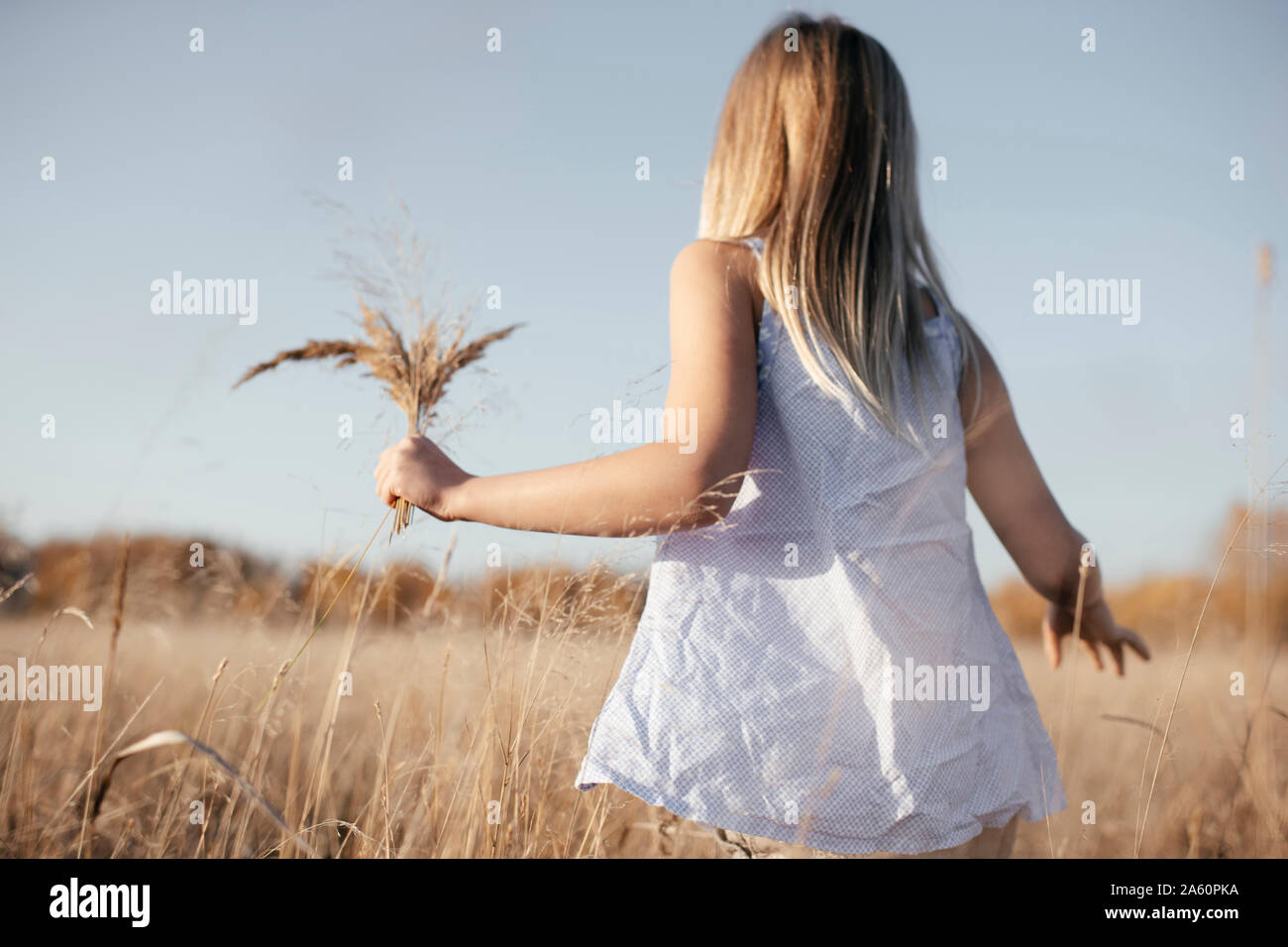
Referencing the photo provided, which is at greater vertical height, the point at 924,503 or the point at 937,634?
the point at 924,503

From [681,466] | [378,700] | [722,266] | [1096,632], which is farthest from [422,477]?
[1096,632]

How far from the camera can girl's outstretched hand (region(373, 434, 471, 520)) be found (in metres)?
1.16

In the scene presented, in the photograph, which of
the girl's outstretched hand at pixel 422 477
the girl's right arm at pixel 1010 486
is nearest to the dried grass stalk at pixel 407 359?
the girl's outstretched hand at pixel 422 477

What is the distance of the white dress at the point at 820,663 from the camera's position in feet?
3.33

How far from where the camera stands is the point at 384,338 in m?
1.47

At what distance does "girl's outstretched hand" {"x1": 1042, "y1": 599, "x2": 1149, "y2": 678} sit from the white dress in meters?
0.53

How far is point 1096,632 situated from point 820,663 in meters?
0.87

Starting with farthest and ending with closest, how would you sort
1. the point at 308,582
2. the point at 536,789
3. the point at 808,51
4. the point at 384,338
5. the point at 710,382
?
the point at 308,582
the point at 536,789
the point at 384,338
the point at 808,51
the point at 710,382

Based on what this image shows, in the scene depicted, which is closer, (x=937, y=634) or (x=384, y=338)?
(x=937, y=634)

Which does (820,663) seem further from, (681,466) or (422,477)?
(422,477)
